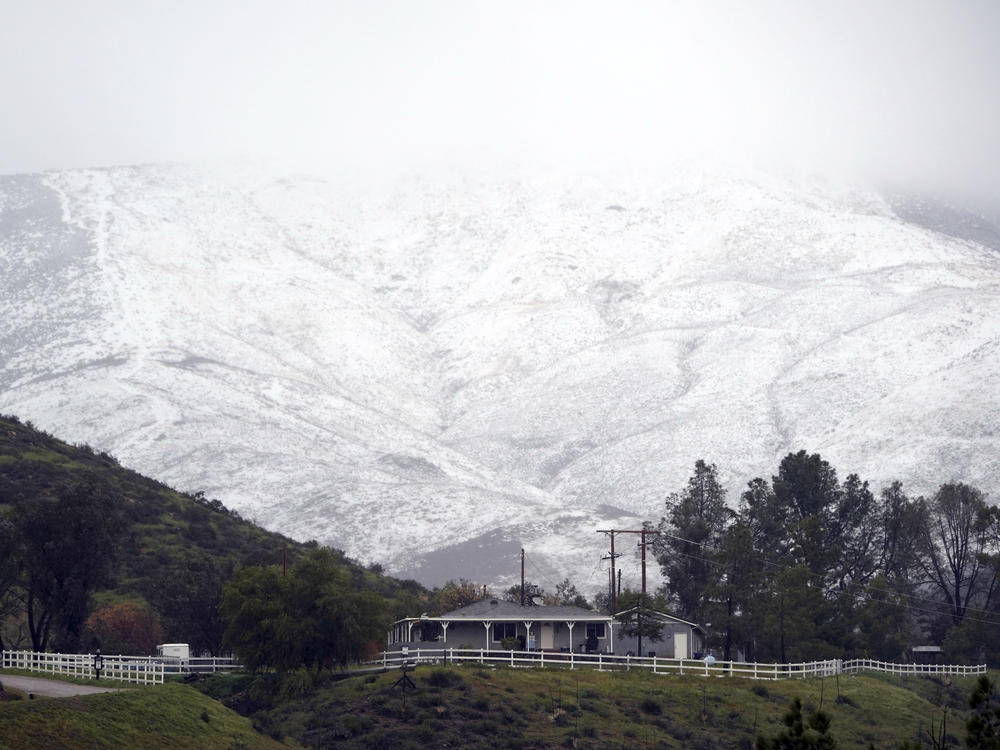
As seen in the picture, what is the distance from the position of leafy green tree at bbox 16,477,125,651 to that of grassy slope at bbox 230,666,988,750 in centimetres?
1246

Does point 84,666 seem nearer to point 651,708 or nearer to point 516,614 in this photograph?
point 651,708

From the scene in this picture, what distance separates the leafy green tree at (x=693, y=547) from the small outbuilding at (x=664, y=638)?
6.66 m

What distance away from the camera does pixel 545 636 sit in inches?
2933

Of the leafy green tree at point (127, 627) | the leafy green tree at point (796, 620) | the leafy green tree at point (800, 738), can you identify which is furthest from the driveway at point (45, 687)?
the leafy green tree at point (796, 620)

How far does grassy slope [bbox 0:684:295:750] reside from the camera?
39688mm

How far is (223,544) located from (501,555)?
82.1m

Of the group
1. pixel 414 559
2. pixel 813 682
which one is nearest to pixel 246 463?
pixel 414 559

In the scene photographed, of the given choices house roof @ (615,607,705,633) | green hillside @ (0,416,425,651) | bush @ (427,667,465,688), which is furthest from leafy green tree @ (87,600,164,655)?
house roof @ (615,607,705,633)

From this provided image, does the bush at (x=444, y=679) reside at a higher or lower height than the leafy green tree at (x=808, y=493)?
lower

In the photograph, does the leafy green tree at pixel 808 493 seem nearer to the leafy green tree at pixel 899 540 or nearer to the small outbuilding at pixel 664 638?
the leafy green tree at pixel 899 540

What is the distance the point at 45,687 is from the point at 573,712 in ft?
67.2

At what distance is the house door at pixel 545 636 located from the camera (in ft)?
244

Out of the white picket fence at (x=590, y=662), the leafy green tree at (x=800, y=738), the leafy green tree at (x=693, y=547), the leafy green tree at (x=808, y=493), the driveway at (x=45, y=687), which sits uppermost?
the leafy green tree at (x=808, y=493)

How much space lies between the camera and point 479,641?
74.1 meters
